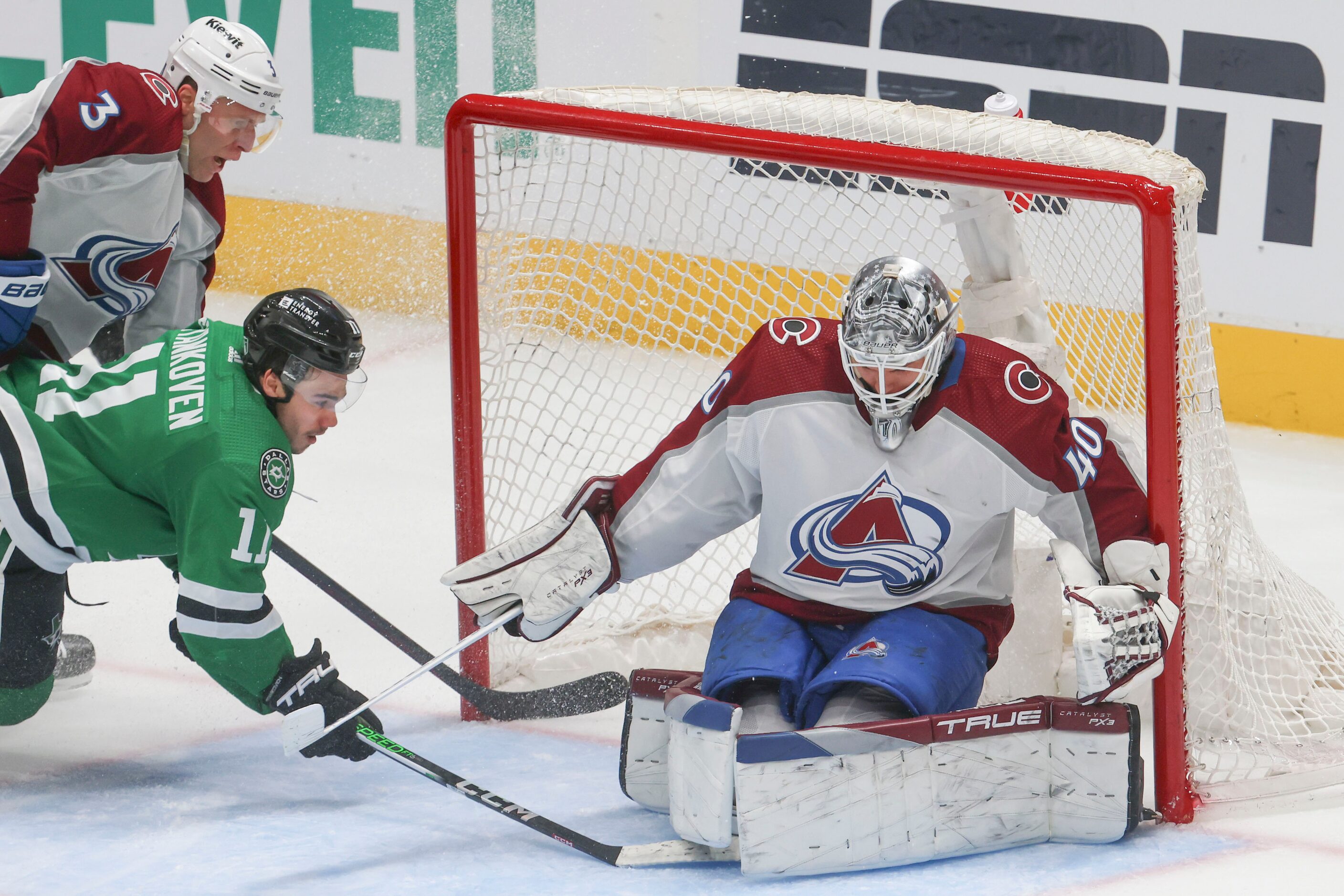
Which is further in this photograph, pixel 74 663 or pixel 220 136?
pixel 74 663

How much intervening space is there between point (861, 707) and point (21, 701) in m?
1.36

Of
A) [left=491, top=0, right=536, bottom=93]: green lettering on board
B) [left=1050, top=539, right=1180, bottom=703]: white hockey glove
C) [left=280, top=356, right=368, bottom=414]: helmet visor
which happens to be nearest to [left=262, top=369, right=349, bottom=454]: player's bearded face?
[left=280, top=356, right=368, bottom=414]: helmet visor

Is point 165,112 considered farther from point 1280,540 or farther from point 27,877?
point 1280,540

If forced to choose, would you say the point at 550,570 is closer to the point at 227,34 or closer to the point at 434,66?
the point at 227,34

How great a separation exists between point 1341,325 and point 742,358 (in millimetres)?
2695

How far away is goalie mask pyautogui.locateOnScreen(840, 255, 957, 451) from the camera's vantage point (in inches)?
83.9

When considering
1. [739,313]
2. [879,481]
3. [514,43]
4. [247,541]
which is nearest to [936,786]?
[879,481]

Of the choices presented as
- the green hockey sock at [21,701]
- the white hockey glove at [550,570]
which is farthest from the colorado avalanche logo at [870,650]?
the green hockey sock at [21,701]

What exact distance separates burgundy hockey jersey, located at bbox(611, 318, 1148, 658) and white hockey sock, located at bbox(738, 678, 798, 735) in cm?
14

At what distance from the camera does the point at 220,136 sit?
8.99 ft

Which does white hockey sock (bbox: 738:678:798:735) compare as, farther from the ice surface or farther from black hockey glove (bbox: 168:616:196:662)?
black hockey glove (bbox: 168:616:196:662)

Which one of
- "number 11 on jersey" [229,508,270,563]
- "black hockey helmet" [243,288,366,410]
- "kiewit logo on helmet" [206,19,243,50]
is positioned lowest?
"number 11 on jersey" [229,508,270,563]

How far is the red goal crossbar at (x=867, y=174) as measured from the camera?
217cm

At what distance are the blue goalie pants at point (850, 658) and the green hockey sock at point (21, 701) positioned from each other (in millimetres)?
1092
